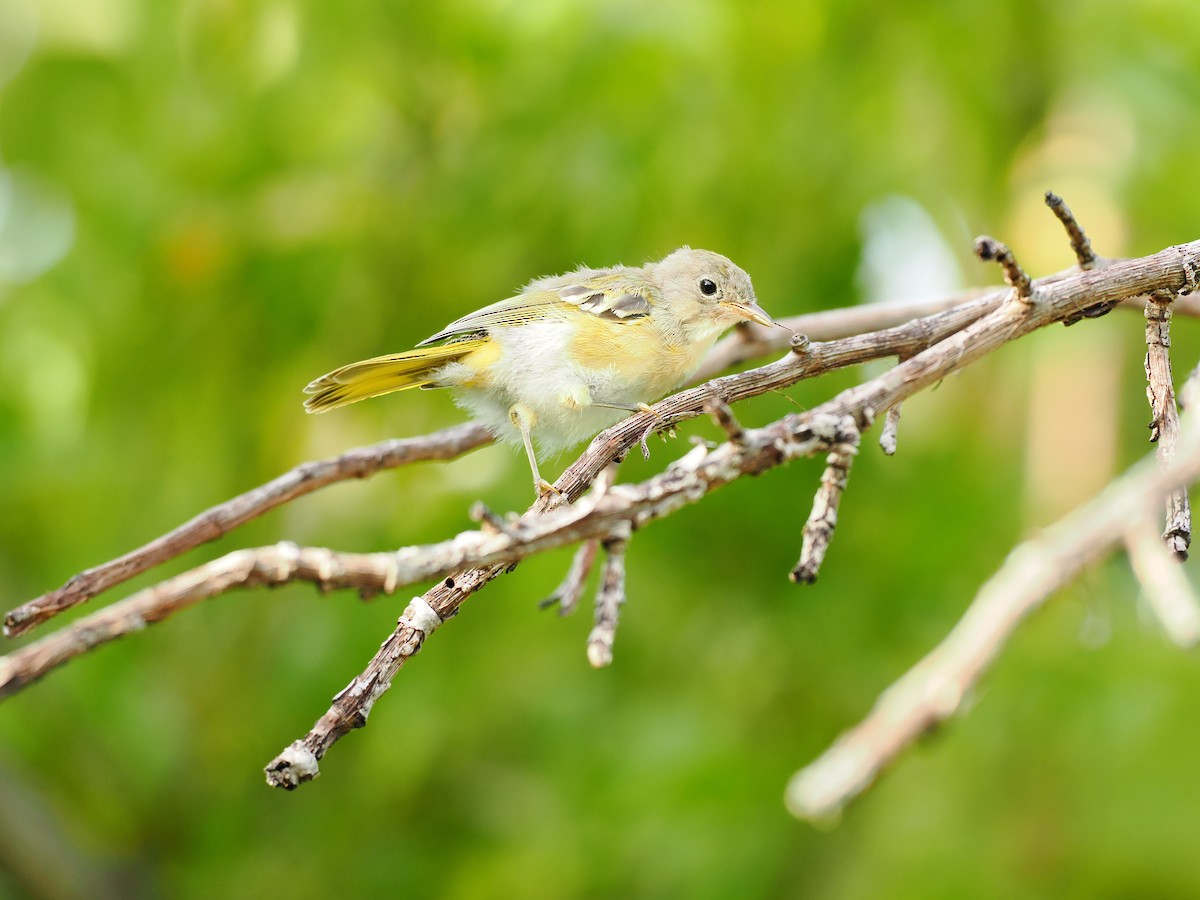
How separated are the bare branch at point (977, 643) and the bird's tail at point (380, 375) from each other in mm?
2366

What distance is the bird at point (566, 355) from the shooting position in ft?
11.2

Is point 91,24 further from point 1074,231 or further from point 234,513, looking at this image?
point 1074,231

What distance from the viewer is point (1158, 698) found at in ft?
14.7

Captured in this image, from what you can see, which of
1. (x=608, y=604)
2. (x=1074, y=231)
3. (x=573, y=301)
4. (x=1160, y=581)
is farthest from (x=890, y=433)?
(x=573, y=301)

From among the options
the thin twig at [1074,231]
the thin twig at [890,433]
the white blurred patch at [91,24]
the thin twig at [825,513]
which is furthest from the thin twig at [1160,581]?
the white blurred patch at [91,24]

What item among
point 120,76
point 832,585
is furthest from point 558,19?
point 832,585

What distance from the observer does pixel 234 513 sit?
89.0 inches

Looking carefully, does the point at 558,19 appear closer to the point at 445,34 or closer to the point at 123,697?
the point at 445,34

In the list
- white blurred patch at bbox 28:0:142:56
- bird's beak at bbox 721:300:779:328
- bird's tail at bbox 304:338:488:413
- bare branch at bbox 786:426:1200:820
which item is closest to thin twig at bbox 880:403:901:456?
bare branch at bbox 786:426:1200:820

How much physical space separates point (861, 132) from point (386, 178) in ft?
6.72

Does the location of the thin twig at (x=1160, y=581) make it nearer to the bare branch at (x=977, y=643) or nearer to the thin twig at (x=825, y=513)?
the bare branch at (x=977, y=643)

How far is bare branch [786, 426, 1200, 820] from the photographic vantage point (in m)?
0.81

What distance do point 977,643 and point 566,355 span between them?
2807mm

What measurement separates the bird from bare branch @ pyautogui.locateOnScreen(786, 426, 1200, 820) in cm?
235
